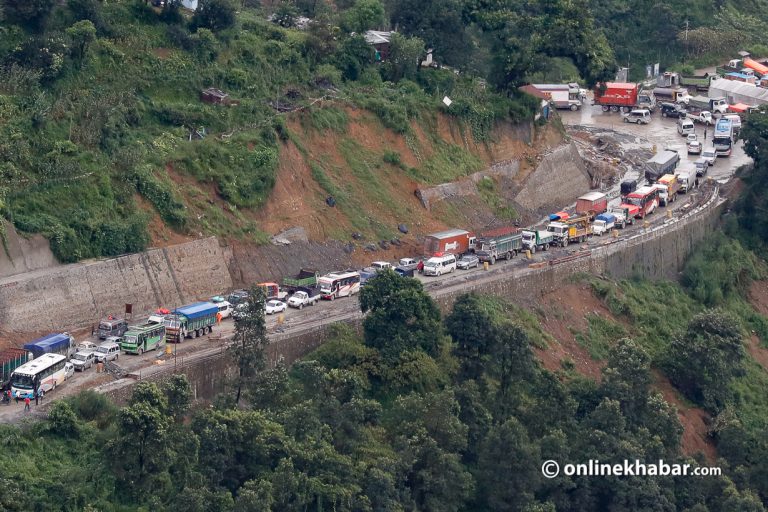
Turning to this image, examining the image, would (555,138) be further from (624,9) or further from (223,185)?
(624,9)

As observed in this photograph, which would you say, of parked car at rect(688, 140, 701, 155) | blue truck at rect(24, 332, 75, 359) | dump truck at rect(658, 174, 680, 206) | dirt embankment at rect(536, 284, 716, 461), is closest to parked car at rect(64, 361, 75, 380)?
blue truck at rect(24, 332, 75, 359)

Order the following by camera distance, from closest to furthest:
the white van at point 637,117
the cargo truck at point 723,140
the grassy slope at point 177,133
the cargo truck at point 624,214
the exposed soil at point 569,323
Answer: the grassy slope at point 177,133
the exposed soil at point 569,323
the cargo truck at point 624,214
the cargo truck at point 723,140
the white van at point 637,117

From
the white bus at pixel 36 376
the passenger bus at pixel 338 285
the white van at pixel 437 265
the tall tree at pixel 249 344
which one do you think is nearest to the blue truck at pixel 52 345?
the white bus at pixel 36 376

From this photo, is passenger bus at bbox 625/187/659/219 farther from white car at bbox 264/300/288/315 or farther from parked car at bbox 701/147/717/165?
white car at bbox 264/300/288/315

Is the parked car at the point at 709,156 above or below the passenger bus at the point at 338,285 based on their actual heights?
below

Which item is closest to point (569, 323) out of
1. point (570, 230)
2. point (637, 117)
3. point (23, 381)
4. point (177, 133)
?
point (570, 230)

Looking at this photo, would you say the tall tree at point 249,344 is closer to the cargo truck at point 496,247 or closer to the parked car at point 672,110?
the cargo truck at point 496,247

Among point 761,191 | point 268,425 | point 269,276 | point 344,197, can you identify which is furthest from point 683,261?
point 268,425
